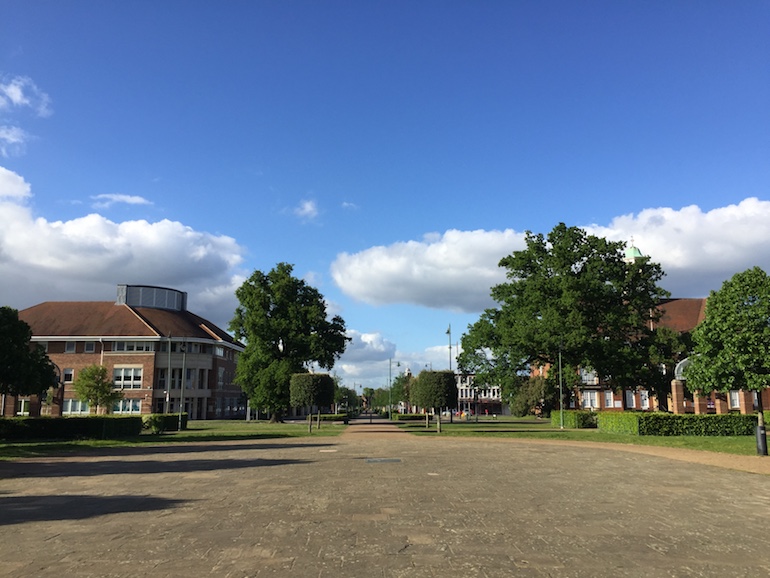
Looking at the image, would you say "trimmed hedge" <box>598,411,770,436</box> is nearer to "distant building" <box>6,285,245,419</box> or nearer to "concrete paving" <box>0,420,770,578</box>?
"concrete paving" <box>0,420,770,578</box>

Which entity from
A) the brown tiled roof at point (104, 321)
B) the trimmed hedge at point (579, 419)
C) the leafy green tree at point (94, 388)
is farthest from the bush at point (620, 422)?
the brown tiled roof at point (104, 321)

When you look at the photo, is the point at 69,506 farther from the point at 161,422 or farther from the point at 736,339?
the point at 161,422

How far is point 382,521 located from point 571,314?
120ft

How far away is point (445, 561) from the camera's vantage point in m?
6.91

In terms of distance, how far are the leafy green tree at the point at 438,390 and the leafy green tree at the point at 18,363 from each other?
76.4 feet

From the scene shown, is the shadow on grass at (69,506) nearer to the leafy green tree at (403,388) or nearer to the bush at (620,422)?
the bush at (620,422)

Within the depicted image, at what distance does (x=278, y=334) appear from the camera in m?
54.3

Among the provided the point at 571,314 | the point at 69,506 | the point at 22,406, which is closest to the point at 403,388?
the point at 22,406

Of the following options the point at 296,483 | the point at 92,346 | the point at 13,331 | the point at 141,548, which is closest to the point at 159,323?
the point at 92,346

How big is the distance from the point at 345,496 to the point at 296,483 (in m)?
2.49

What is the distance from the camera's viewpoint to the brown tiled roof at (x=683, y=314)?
259 ft

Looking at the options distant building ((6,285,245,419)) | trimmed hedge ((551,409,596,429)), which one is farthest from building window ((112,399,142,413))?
trimmed hedge ((551,409,596,429))

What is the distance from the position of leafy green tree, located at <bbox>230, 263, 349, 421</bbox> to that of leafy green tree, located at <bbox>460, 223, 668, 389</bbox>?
50.5 ft

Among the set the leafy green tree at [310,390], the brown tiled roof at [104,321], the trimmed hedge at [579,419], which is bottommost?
the trimmed hedge at [579,419]
